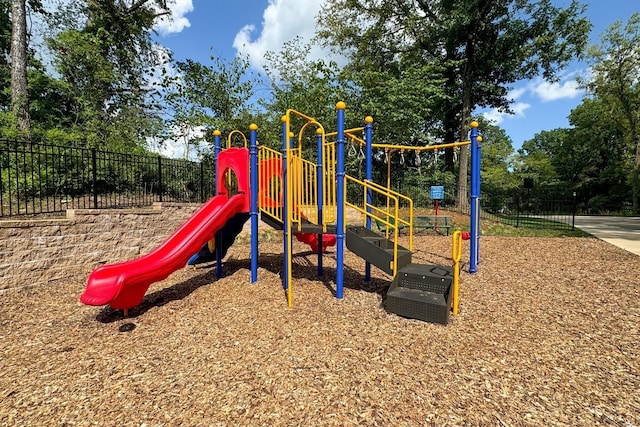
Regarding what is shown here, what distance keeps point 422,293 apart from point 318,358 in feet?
5.74

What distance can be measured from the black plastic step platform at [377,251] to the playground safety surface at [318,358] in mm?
599

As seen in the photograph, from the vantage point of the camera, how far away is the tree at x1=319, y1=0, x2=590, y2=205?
46.8 ft

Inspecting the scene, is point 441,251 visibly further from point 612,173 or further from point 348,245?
point 612,173

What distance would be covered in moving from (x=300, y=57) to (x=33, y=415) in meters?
18.4

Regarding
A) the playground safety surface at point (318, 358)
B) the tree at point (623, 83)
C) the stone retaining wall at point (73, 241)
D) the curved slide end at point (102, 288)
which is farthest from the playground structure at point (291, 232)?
the tree at point (623, 83)

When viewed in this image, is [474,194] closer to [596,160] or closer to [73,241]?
[73,241]

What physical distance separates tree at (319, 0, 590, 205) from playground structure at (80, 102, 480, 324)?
11638 mm

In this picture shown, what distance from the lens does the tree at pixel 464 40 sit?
14.3 metres

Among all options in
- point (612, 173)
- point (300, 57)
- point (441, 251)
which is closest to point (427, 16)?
point (300, 57)

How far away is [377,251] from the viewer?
4.22 metres

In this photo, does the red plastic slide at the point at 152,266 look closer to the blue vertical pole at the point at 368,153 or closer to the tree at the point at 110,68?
the blue vertical pole at the point at 368,153

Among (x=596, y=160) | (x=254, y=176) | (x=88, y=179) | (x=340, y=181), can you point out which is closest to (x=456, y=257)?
(x=340, y=181)

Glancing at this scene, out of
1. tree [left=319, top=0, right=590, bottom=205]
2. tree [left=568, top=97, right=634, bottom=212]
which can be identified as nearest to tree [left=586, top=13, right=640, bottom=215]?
tree [left=568, top=97, right=634, bottom=212]

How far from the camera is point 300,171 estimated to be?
476cm
